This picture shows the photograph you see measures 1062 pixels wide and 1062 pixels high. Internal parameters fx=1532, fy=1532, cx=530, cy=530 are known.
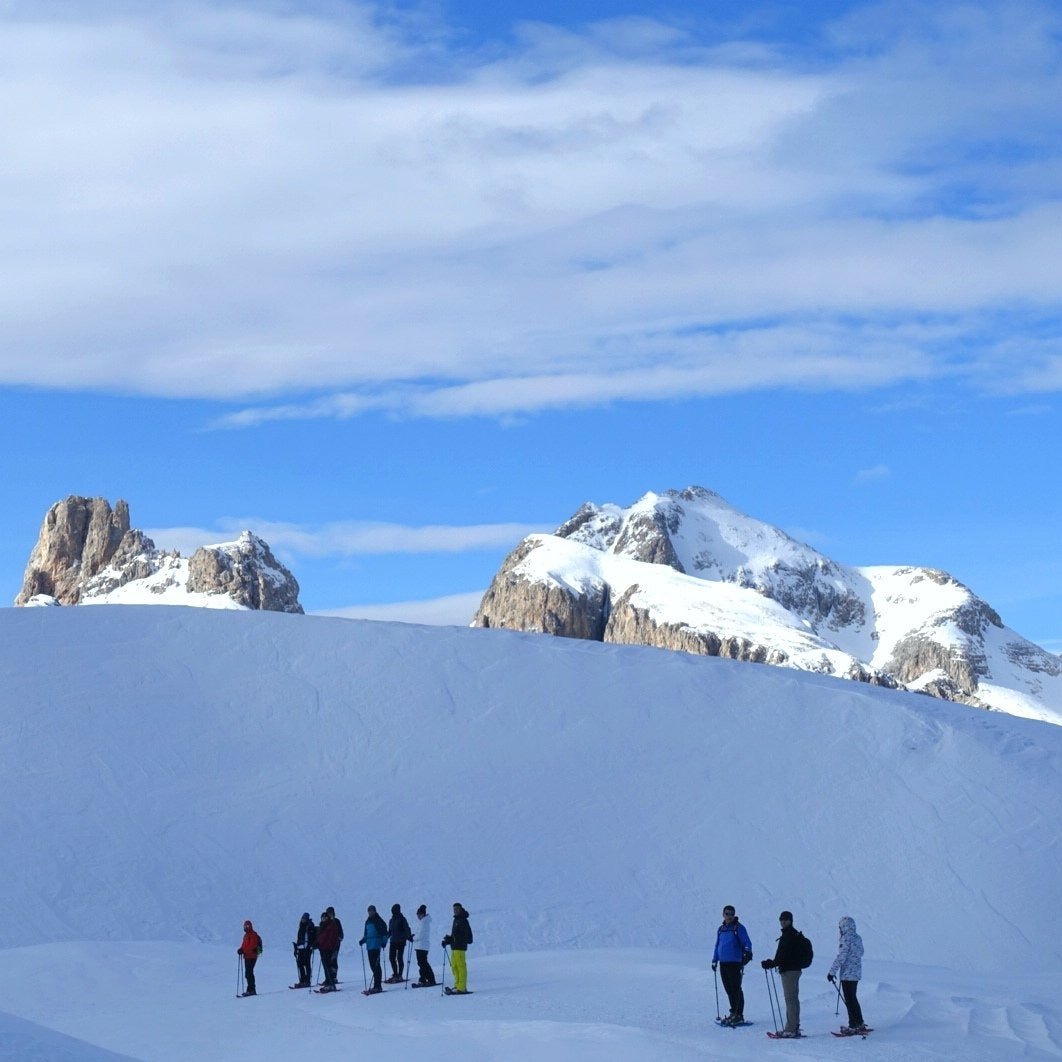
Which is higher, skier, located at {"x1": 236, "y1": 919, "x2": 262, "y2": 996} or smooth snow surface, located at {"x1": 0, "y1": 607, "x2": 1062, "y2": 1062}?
smooth snow surface, located at {"x1": 0, "y1": 607, "x2": 1062, "y2": 1062}

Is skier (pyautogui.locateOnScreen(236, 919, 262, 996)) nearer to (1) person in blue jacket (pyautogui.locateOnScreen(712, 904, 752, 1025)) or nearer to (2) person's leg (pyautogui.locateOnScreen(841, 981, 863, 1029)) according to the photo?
(1) person in blue jacket (pyautogui.locateOnScreen(712, 904, 752, 1025))

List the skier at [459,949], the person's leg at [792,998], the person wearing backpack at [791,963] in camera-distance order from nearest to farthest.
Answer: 1. the person wearing backpack at [791,963]
2. the person's leg at [792,998]
3. the skier at [459,949]

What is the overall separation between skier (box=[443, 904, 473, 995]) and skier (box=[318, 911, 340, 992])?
1471 millimetres

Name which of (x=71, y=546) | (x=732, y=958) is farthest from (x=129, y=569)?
(x=732, y=958)

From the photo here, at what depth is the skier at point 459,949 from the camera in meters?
18.4

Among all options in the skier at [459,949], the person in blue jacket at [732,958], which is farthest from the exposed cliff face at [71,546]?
the person in blue jacket at [732,958]

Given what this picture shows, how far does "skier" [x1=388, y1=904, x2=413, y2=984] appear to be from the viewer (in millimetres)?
19766

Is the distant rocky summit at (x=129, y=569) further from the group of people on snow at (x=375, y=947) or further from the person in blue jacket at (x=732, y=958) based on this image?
the person in blue jacket at (x=732, y=958)

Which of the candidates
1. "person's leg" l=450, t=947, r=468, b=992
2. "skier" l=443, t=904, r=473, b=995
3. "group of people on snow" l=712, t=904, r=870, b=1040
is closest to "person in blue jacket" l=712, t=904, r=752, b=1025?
"group of people on snow" l=712, t=904, r=870, b=1040

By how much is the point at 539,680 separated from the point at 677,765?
5.10 m

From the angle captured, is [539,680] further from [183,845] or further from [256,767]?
[183,845]

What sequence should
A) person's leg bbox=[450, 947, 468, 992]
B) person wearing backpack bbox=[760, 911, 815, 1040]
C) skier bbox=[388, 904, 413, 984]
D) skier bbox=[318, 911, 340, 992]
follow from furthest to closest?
skier bbox=[388, 904, 413, 984], skier bbox=[318, 911, 340, 992], person's leg bbox=[450, 947, 468, 992], person wearing backpack bbox=[760, 911, 815, 1040]

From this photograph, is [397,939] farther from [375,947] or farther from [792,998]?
[792,998]

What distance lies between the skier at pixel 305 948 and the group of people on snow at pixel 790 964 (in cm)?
618
